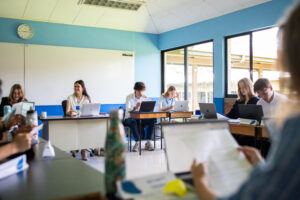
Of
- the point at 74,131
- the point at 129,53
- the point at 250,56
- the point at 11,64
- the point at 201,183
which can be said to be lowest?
the point at 74,131

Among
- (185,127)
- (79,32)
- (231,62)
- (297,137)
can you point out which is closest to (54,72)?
(79,32)

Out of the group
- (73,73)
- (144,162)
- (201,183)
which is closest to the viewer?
(201,183)

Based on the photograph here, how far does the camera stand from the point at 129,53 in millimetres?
6930

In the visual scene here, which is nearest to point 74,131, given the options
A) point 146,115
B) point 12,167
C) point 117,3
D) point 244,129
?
point 146,115

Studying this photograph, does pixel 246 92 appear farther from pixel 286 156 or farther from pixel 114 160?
pixel 286 156

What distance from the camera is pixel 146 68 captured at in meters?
7.27

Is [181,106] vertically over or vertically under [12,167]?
over

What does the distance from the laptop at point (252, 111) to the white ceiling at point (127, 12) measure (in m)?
2.55

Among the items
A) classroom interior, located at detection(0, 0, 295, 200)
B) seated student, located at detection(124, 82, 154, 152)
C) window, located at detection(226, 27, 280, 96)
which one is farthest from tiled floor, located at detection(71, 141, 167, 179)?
window, located at detection(226, 27, 280, 96)

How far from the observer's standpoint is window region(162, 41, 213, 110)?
20.4 ft

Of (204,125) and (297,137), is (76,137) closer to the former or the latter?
(204,125)

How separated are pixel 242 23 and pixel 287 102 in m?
4.99

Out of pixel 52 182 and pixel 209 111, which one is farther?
pixel 209 111

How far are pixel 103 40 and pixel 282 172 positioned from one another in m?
6.49
